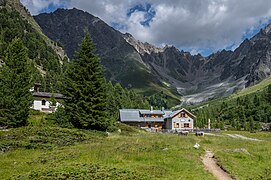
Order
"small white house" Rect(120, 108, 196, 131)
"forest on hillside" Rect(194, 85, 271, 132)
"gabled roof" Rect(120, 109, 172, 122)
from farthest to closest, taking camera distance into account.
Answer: "forest on hillside" Rect(194, 85, 271, 132)
"gabled roof" Rect(120, 109, 172, 122)
"small white house" Rect(120, 108, 196, 131)

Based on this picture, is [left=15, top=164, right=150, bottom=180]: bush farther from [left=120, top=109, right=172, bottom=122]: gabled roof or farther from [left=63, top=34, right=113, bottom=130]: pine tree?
[left=120, top=109, right=172, bottom=122]: gabled roof

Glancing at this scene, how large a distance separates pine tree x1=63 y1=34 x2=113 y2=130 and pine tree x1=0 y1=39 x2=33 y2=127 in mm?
6281

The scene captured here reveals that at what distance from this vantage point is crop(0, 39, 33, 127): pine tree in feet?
124

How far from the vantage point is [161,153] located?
2381cm

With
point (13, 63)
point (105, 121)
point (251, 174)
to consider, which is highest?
point (13, 63)

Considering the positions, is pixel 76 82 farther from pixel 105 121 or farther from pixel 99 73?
pixel 105 121

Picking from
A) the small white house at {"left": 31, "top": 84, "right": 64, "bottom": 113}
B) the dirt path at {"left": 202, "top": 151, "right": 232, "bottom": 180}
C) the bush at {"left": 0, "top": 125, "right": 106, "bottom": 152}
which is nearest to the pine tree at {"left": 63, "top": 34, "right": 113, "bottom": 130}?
the bush at {"left": 0, "top": 125, "right": 106, "bottom": 152}

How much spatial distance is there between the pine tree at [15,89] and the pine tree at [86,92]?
6281mm

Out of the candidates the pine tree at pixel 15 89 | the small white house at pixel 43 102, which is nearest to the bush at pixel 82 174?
the pine tree at pixel 15 89

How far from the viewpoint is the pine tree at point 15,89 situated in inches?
1487

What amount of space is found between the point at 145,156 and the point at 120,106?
97.4 meters

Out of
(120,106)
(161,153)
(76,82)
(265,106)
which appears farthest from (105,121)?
(265,106)

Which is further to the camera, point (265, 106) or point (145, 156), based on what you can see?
point (265, 106)

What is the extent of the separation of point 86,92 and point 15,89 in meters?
11.0
